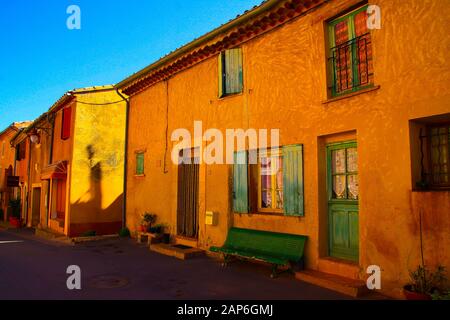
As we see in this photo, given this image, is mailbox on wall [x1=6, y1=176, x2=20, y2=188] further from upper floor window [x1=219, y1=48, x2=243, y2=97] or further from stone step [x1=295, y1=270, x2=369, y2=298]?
stone step [x1=295, y1=270, x2=369, y2=298]

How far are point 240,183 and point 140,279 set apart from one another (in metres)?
3.01

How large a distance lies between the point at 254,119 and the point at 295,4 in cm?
247

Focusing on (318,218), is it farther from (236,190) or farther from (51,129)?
(51,129)

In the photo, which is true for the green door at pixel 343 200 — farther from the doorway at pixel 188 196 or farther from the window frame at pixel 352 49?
the doorway at pixel 188 196

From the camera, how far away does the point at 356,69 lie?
21.2ft

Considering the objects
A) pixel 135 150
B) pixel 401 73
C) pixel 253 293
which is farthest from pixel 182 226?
pixel 401 73

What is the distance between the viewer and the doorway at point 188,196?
1022cm

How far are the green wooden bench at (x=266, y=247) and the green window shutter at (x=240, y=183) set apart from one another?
54 centimetres

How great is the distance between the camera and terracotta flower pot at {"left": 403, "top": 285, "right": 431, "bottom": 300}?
4684 millimetres

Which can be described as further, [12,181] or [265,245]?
[12,181]

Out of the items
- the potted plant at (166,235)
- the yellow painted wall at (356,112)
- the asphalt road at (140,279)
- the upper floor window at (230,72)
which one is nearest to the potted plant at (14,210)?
the asphalt road at (140,279)

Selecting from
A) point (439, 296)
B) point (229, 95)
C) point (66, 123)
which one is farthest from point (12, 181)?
point (439, 296)

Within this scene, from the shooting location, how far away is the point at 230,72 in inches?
352

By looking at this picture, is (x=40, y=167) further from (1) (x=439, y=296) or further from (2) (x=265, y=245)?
(1) (x=439, y=296)
